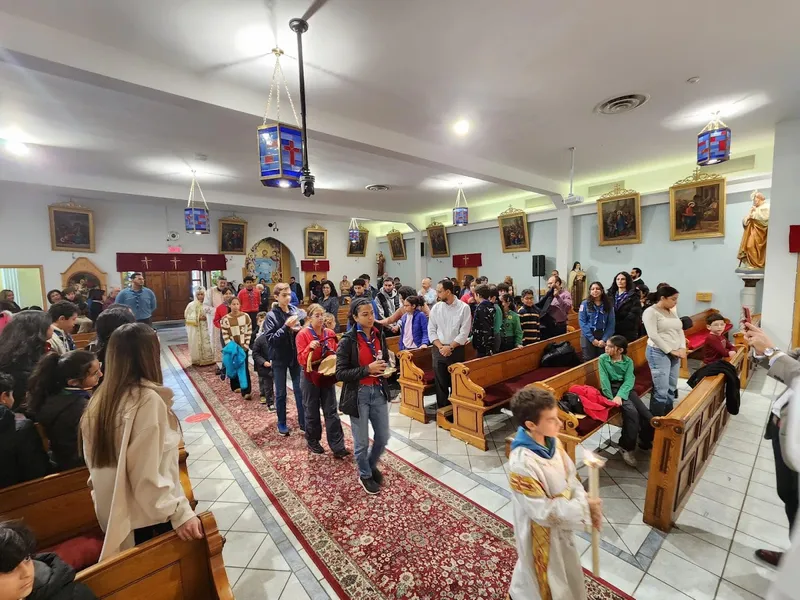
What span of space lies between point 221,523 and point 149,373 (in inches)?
70.3

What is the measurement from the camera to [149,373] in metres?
1.53

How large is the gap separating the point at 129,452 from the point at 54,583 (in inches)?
16.7

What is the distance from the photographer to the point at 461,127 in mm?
5078

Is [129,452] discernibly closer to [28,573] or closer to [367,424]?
[28,573]

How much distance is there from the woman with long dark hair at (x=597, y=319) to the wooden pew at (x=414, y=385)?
2127 mm

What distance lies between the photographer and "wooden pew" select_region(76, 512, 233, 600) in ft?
4.15

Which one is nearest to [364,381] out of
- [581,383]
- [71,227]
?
[581,383]

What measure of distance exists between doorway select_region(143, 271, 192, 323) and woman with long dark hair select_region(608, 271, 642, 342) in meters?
12.8

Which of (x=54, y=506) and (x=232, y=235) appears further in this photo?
(x=232, y=235)

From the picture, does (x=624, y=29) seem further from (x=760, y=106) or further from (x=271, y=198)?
(x=271, y=198)

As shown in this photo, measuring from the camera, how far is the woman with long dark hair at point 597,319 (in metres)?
4.41

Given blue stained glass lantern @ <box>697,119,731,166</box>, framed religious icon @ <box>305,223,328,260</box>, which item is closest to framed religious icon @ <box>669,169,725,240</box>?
blue stained glass lantern @ <box>697,119,731,166</box>

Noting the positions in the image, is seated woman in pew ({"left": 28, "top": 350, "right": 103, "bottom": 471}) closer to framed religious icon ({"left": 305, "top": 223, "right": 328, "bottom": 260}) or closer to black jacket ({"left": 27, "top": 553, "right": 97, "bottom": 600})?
black jacket ({"left": 27, "top": 553, "right": 97, "bottom": 600})

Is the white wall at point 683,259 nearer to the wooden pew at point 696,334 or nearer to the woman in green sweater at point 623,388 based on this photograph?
the wooden pew at point 696,334
